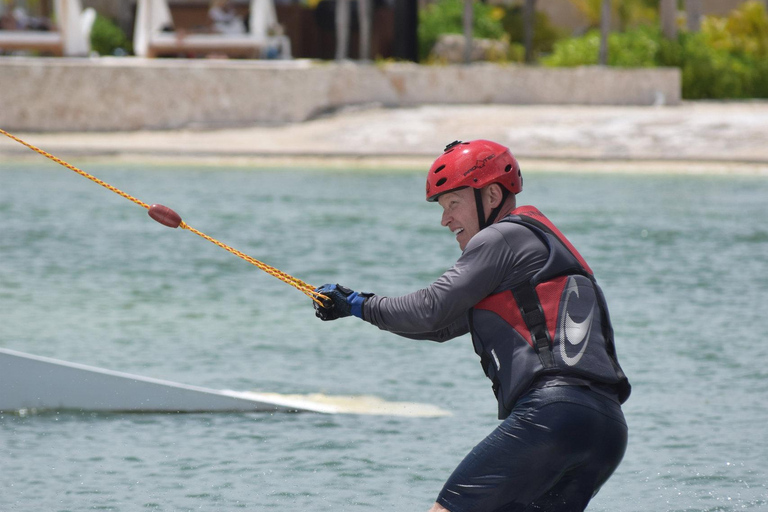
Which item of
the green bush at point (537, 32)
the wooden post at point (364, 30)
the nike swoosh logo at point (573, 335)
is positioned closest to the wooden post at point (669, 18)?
the wooden post at point (364, 30)

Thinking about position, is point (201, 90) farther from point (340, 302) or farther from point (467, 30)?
point (340, 302)

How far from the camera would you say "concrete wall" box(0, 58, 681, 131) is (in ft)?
94.1

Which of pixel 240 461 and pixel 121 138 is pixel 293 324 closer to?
pixel 240 461

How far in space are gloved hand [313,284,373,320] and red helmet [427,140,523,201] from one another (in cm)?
41

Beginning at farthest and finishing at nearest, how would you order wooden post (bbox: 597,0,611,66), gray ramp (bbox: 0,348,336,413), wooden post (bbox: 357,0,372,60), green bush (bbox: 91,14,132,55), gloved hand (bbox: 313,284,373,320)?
green bush (bbox: 91,14,132,55), wooden post (bbox: 357,0,372,60), wooden post (bbox: 597,0,611,66), gray ramp (bbox: 0,348,336,413), gloved hand (bbox: 313,284,373,320)

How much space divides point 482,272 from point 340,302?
592 mm

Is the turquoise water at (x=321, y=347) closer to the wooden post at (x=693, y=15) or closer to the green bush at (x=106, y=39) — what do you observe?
the green bush at (x=106, y=39)

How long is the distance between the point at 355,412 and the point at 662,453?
5.91ft

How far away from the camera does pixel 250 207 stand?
19391 millimetres

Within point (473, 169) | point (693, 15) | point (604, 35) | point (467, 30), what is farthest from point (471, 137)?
point (473, 169)

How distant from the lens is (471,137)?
2758 cm

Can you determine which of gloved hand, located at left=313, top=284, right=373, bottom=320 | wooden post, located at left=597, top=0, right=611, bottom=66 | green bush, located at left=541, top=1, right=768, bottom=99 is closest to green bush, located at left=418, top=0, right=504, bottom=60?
green bush, located at left=541, top=1, right=768, bottom=99

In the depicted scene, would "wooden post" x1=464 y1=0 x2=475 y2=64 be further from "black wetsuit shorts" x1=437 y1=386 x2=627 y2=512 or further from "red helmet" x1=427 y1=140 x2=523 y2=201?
"black wetsuit shorts" x1=437 y1=386 x2=627 y2=512

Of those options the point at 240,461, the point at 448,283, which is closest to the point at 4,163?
the point at 240,461
